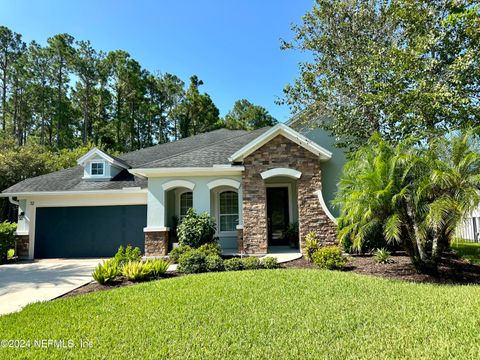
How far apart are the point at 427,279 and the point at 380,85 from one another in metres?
5.95

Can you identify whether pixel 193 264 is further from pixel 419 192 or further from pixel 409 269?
pixel 419 192

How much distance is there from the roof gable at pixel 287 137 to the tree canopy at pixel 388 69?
101cm

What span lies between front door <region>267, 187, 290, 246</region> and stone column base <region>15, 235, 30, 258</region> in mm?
11342

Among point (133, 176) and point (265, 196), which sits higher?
point (133, 176)

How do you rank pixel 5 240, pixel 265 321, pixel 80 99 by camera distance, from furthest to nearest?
1. pixel 80 99
2. pixel 5 240
3. pixel 265 321

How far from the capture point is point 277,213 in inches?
581

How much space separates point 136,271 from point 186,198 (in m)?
6.85

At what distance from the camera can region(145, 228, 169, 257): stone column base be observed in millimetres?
12414

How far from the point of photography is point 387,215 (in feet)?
24.6

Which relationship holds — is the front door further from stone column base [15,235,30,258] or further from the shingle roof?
stone column base [15,235,30,258]

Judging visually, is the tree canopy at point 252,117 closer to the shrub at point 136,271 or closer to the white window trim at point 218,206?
the white window trim at point 218,206

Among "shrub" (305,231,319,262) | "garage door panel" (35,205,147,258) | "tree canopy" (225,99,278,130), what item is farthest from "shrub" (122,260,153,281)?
"tree canopy" (225,99,278,130)

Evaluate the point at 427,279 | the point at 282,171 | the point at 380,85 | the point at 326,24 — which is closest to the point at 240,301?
the point at 427,279

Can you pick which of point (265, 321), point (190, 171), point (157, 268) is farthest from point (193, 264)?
point (265, 321)
